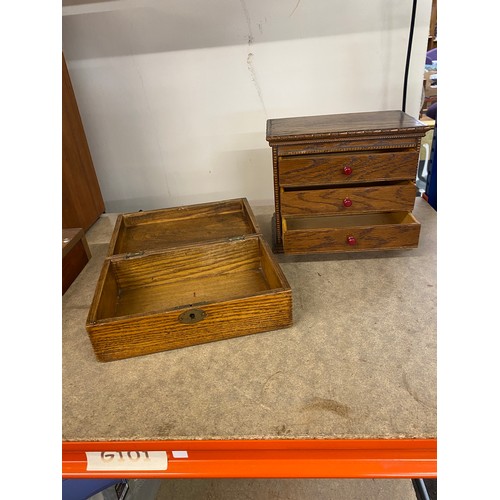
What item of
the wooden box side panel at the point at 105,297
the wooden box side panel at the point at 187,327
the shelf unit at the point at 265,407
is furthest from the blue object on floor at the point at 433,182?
the wooden box side panel at the point at 105,297

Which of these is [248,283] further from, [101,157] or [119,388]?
[101,157]

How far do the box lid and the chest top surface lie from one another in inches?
7.5

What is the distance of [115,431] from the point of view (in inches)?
18.9

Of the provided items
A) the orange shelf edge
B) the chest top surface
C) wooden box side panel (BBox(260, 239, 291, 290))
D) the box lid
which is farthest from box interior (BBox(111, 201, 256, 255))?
the orange shelf edge

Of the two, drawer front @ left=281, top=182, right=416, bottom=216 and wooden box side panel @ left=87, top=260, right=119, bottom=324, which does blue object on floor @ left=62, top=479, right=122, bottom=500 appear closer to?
wooden box side panel @ left=87, top=260, right=119, bottom=324

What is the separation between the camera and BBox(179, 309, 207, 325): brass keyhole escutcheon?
573 millimetres

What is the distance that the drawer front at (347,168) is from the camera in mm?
723

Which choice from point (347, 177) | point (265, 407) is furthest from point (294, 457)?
point (347, 177)

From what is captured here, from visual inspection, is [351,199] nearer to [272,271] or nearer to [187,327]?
[272,271]

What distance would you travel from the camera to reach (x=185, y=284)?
29.3 inches

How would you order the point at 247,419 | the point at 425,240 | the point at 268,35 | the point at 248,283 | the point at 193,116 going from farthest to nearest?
the point at 193,116 < the point at 268,35 < the point at 425,240 < the point at 248,283 < the point at 247,419

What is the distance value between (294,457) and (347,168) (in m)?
0.50

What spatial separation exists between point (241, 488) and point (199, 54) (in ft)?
4.09

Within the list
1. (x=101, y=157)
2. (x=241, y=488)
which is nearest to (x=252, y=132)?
(x=101, y=157)
